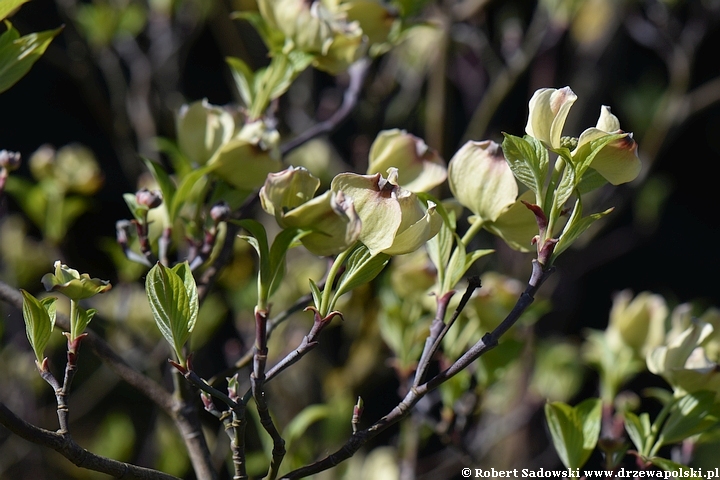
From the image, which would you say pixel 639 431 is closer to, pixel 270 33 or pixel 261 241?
pixel 261 241

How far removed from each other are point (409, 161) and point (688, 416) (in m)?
0.30

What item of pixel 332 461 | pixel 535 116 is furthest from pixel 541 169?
pixel 332 461

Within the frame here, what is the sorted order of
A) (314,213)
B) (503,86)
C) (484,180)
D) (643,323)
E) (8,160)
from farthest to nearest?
(503,86) < (643,323) < (8,160) < (484,180) < (314,213)

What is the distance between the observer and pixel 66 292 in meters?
0.41

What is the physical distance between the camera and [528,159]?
1.38ft

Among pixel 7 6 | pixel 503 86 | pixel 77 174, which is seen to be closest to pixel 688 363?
pixel 7 6

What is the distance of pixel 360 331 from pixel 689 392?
77cm

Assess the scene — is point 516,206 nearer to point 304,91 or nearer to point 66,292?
point 66,292

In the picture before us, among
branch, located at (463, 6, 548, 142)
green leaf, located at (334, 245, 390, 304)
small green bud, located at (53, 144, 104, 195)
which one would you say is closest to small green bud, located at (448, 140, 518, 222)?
green leaf, located at (334, 245, 390, 304)

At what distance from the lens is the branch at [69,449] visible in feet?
1.20

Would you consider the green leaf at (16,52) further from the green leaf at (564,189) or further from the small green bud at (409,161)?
the green leaf at (564,189)

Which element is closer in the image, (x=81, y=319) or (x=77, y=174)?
(x=81, y=319)

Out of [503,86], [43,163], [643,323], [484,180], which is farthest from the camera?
[503,86]

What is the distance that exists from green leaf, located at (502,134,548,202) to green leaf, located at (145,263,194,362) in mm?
215
